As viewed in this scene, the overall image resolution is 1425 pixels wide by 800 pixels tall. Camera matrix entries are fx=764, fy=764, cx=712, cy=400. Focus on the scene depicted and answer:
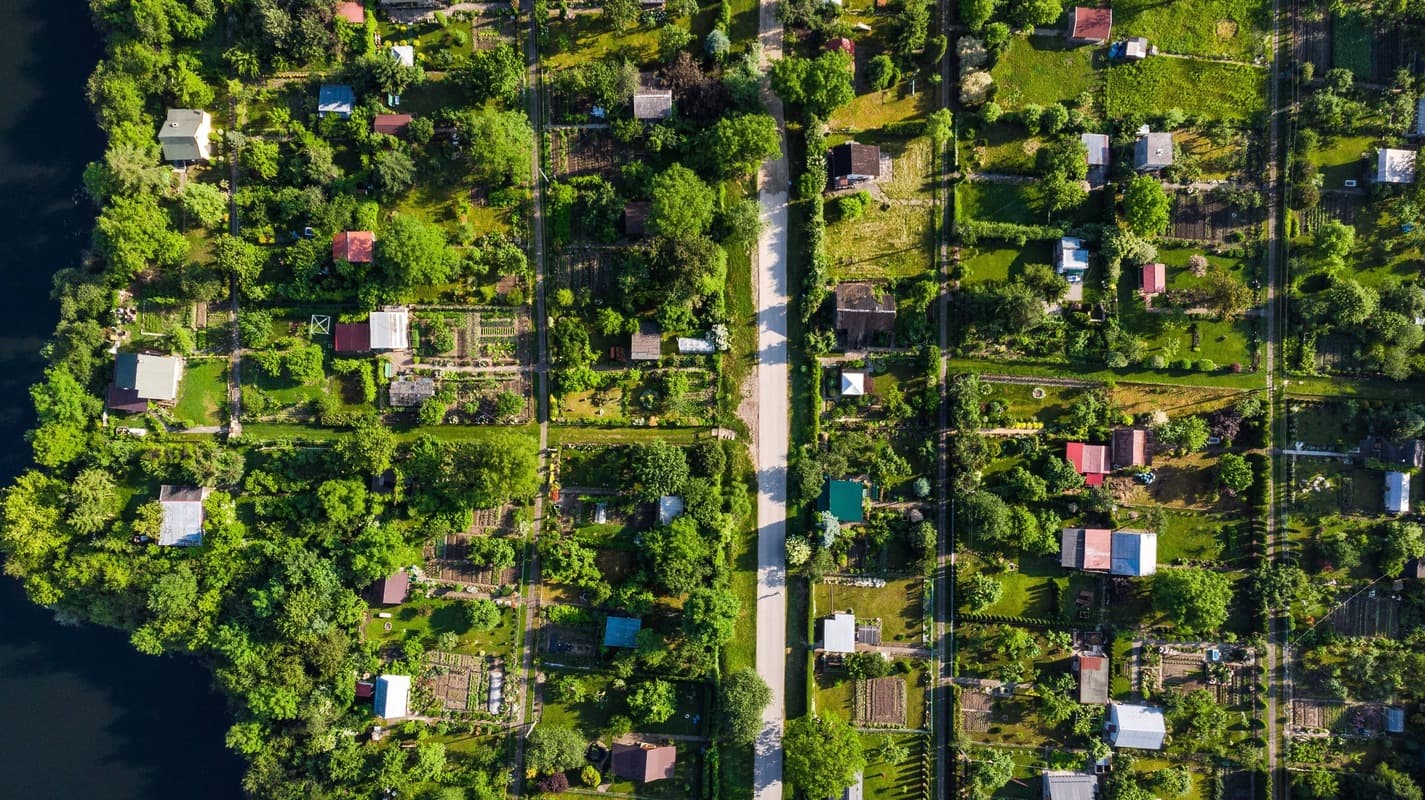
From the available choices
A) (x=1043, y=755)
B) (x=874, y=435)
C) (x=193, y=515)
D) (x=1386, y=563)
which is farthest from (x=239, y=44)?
(x=1386, y=563)

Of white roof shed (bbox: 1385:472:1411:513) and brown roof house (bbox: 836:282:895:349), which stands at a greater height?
brown roof house (bbox: 836:282:895:349)

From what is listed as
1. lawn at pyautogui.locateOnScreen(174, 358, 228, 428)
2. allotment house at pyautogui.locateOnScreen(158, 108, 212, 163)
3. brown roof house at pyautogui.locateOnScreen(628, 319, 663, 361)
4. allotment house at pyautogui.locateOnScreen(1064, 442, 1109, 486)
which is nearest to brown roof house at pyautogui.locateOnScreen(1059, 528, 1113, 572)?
allotment house at pyautogui.locateOnScreen(1064, 442, 1109, 486)

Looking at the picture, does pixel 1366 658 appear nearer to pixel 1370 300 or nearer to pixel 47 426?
pixel 1370 300

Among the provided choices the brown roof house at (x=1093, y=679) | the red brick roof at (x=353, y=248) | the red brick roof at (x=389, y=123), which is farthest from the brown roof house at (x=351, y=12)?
the brown roof house at (x=1093, y=679)

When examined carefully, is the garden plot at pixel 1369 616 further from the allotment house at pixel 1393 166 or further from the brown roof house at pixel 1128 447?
the allotment house at pixel 1393 166

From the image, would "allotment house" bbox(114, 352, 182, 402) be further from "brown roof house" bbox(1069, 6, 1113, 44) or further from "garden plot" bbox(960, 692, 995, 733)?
"brown roof house" bbox(1069, 6, 1113, 44)

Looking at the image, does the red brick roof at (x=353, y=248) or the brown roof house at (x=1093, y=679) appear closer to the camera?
the red brick roof at (x=353, y=248)
